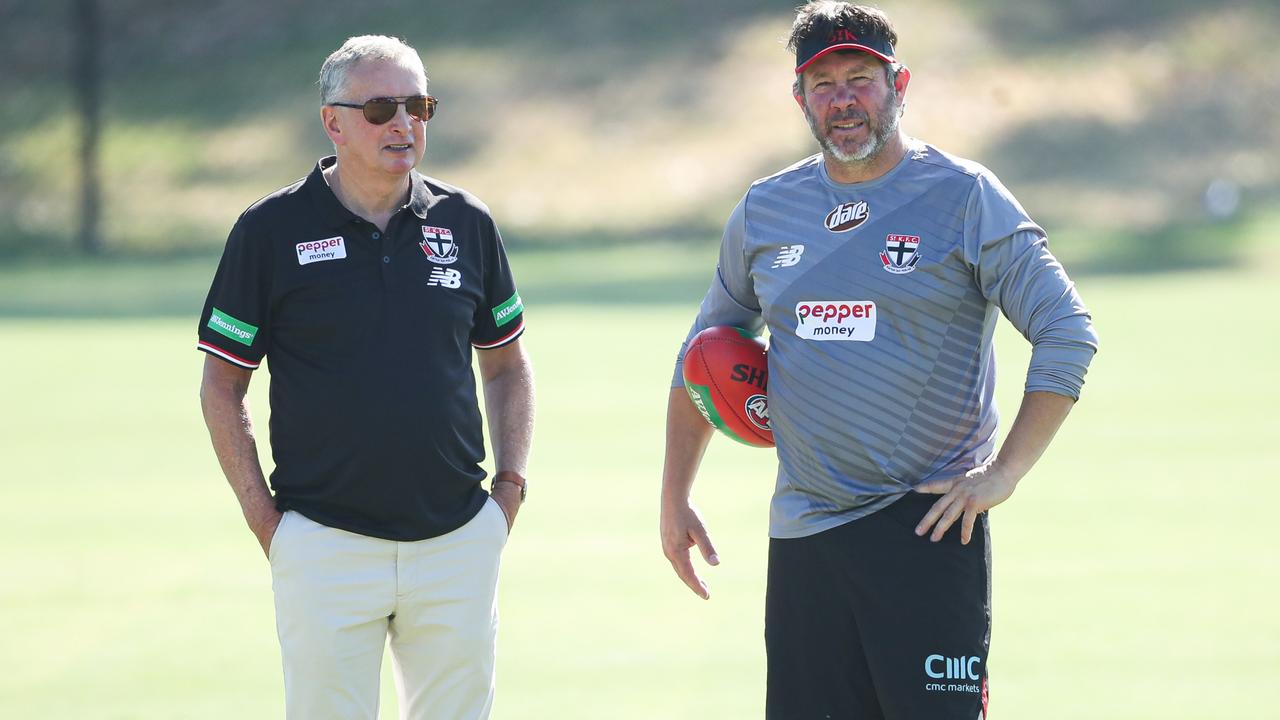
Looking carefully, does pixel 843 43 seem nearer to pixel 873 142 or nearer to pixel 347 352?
pixel 873 142

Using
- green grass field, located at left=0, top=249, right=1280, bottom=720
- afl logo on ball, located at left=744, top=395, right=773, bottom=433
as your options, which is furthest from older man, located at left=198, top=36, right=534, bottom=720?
green grass field, located at left=0, top=249, right=1280, bottom=720

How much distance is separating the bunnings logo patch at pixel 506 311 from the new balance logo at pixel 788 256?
780 millimetres

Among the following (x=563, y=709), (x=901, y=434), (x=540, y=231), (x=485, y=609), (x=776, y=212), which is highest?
(x=540, y=231)

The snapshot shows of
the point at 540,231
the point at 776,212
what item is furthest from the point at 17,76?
the point at 776,212

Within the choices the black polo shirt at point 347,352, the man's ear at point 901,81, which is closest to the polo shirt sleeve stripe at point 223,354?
the black polo shirt at point 347,352

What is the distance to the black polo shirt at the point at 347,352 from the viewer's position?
409cm

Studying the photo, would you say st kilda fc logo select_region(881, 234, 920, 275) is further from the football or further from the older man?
the older man

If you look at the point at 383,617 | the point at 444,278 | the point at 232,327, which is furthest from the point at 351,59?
the point at 383,617

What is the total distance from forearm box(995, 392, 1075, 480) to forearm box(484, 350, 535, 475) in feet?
4.57

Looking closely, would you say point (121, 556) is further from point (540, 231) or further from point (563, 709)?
point (540, 231)

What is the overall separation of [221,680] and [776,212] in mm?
3216

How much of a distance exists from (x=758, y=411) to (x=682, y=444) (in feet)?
0.88

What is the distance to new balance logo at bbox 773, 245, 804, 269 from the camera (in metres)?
4.02

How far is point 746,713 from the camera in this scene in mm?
5758
